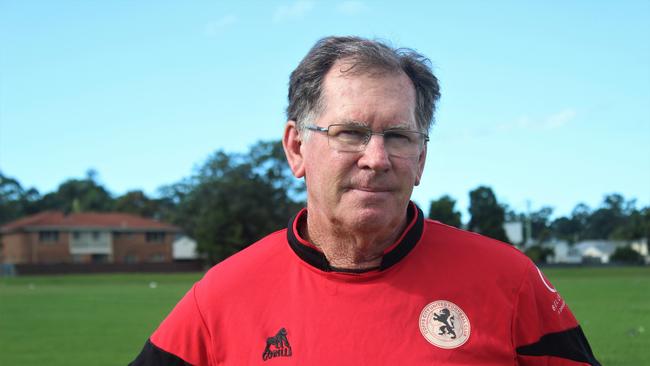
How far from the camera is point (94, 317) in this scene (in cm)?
2036

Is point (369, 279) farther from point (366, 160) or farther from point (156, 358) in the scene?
point (156, 358)

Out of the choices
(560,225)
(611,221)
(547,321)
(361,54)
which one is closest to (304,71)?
(361,54)

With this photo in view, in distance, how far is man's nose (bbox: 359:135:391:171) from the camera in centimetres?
245

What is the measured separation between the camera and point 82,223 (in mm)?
90500

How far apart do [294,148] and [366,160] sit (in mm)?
415

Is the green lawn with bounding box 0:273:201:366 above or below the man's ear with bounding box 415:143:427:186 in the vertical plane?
below

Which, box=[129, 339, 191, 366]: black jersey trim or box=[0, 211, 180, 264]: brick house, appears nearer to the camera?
box=[129, 339, 191, 366]: black jersey trim

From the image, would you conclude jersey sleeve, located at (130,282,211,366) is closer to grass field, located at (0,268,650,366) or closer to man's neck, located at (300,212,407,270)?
man's neck, located at (300,212,407,270)

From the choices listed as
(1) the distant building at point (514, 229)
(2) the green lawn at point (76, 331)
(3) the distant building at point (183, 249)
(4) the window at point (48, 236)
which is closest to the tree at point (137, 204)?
(3) the distant building at point (183, 249)

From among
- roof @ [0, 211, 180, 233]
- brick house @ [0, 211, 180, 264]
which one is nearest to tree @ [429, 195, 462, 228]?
brick house @ [0, 211, 180, 264]

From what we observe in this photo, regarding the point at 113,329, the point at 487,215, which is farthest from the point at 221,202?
the point at 113,329

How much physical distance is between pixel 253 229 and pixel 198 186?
9834 millimetres

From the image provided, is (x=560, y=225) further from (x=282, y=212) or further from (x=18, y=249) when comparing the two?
(x=18, y=249)

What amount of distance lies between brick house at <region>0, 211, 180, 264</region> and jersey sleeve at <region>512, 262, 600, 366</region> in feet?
293
